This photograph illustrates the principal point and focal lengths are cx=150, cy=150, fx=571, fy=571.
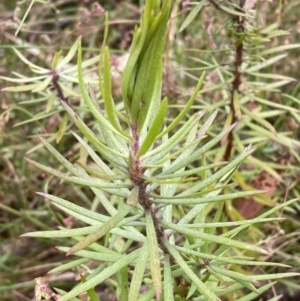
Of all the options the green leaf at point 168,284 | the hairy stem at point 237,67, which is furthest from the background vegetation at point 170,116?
the green leaf at point 168,284

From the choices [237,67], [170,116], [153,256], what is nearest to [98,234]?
[153,256]

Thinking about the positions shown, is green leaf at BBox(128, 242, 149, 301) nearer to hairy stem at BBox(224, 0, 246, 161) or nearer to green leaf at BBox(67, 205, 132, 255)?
green leaf at BBox(67, 205, 132, 255)

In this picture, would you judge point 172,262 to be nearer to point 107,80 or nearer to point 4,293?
point 107,80

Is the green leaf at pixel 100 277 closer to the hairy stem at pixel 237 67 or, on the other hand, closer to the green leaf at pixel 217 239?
the green leaf at pixel 217 239

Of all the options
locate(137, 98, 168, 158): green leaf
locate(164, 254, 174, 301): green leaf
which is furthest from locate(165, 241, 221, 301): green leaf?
locate(137, 98, 168, 158): green leaf

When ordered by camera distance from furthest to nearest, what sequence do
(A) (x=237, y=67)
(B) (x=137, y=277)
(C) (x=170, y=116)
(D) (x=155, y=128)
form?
(C) (x=170, y=116) → (A) (x=237, y=67) → (B) (x=137, y=277) → (D) (x=155, y=128)

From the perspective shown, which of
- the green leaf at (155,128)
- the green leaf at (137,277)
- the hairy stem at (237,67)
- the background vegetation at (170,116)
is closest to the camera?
the green leaf at (155,128)

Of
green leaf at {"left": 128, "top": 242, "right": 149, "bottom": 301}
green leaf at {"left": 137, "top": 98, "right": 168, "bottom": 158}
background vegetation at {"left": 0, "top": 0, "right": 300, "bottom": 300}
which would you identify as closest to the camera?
green leaf at {"left": 137, "top": 98, "right": 168, "bottom": 158}

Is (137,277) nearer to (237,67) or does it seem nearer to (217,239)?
(217,239)

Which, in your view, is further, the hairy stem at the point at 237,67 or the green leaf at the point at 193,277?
the hairy stem at the point at 237,67

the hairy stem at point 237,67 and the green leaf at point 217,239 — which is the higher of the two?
the hairy stem at point 237,67

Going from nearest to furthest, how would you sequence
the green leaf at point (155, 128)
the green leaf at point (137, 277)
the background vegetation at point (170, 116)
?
the green leaf at point (155, 128)
the green leaf at point (137, 277)
the background vegetation at point (170, 116)

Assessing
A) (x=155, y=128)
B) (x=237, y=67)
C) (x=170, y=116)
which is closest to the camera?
(x=155, y=128)
